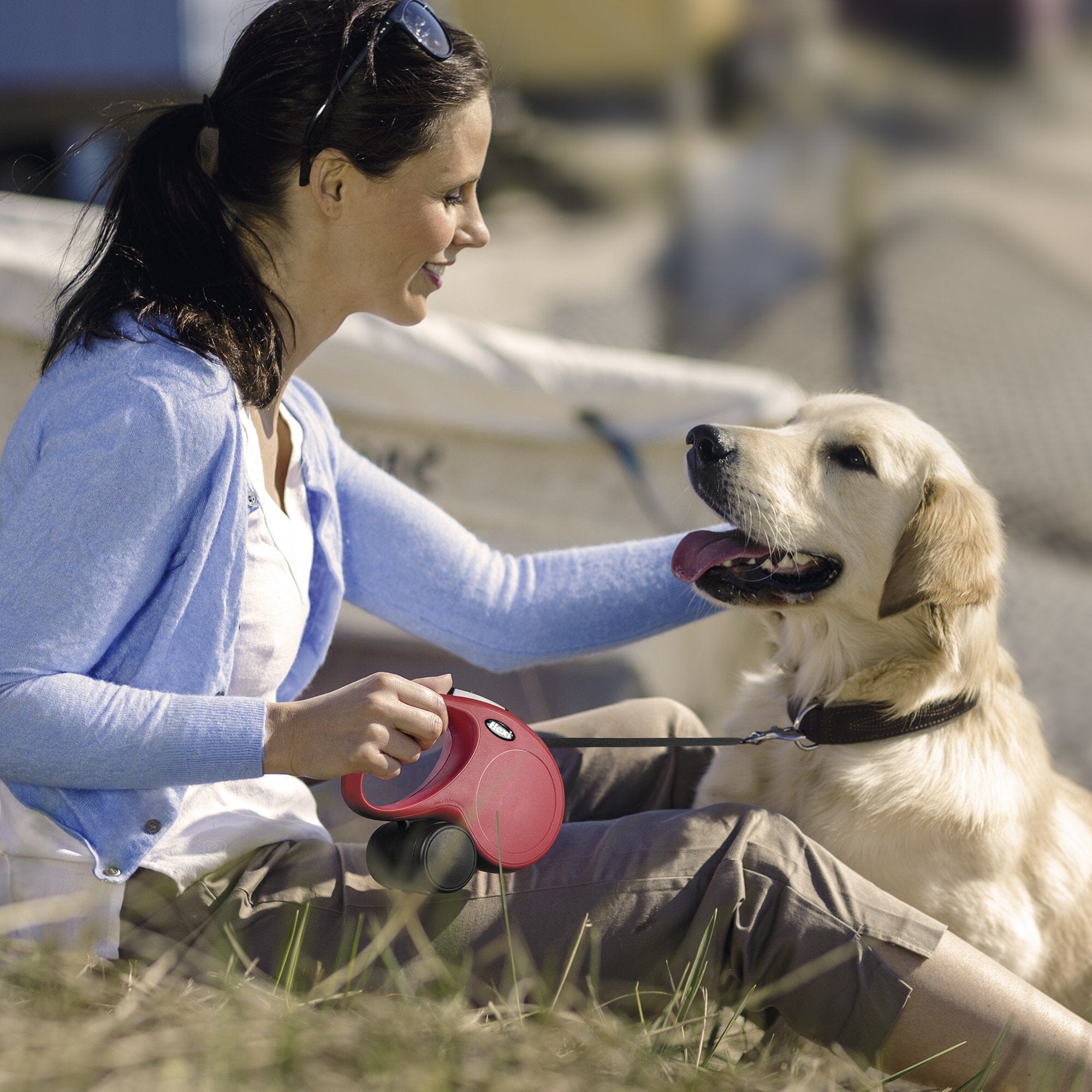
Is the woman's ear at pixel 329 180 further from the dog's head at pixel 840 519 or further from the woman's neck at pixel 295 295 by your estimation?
the dog's head at pixel 840 519

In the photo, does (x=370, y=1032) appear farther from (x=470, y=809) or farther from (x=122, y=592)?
(x=122, y=592)

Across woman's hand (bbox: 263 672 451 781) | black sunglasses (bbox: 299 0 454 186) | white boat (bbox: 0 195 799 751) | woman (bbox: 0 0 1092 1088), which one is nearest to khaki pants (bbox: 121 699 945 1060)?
woman (bbox: 0 0 1092 1088)

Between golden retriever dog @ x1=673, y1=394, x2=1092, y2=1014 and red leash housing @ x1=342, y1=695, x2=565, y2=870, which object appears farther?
golden retriever dog @ x1=673, y1=394, x2=1092, y2=1014

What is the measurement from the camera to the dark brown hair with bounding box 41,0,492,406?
1933 millimetres

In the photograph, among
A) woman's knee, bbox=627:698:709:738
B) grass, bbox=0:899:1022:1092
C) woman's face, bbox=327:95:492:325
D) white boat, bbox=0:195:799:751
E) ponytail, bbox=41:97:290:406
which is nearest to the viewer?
grass, bbox=0:899:1022:1092

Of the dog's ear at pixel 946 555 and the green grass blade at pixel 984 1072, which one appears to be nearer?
the green grass blade at pixel 984 1072

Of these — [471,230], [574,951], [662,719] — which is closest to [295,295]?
[471,230]

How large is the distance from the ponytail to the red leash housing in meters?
0.61

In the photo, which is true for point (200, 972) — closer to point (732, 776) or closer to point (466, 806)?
point (466, 806)

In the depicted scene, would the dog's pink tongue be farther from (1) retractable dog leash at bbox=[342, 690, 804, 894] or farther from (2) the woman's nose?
(2) the woman's nose

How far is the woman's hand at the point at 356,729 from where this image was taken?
1.67 m

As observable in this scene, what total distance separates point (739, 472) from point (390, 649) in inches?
76.4

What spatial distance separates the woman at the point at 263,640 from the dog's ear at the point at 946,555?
0.55 metres

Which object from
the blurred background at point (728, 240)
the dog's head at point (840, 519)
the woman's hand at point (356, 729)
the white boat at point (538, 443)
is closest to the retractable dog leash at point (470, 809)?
the woman's hand at point (356, 729)
